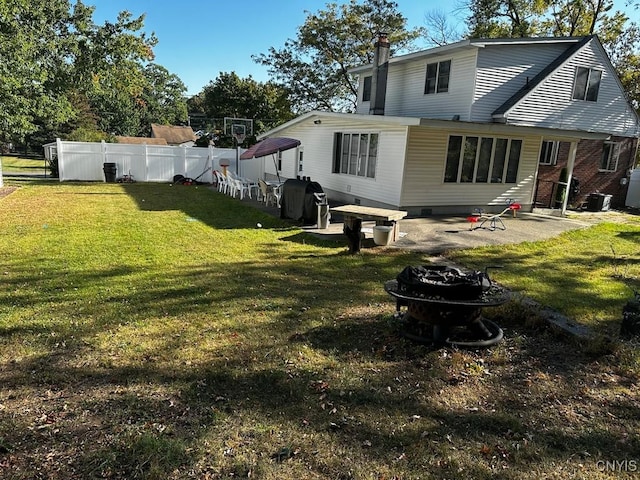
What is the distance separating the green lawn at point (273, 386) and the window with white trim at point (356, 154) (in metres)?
7.26

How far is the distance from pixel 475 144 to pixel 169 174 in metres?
14.2

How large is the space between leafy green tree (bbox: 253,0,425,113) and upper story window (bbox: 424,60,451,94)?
14352 mm

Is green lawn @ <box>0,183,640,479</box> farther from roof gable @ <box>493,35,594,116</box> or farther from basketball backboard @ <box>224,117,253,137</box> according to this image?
basketball backboard @ <box>224,117,253,137</box>

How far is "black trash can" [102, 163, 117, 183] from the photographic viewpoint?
18.8 meters

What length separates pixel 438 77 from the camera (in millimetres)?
14281

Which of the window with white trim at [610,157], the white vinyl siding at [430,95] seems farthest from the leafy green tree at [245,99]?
the window with white trim at [610,157]

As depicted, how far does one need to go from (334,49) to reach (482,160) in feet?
62.6

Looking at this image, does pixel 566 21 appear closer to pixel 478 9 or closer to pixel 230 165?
pixel 478 9

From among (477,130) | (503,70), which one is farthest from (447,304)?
(503,70)

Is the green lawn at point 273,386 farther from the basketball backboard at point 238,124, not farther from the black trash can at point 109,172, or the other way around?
the basketball backboard at point 238,124

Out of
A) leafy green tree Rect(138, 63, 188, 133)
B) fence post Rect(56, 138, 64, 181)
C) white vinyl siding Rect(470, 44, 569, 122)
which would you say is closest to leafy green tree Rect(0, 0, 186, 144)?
fence post Rect(56, 138, 64, 181)

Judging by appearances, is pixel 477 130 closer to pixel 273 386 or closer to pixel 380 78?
pixel 380 78

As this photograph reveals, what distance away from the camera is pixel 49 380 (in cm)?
321

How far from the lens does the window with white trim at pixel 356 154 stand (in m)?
12.8
